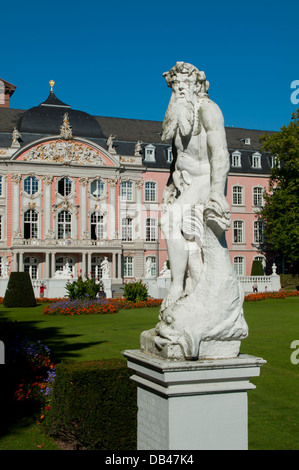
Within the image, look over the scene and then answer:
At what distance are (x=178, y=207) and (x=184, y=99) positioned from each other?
809mm

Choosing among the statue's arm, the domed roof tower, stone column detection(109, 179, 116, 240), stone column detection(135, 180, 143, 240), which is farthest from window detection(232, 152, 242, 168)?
the statue's arm

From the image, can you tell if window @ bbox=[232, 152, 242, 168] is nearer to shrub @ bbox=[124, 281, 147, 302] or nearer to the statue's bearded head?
shrub @ bbox=[124, 281, 147, 302]

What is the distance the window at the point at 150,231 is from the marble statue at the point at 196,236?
134ft

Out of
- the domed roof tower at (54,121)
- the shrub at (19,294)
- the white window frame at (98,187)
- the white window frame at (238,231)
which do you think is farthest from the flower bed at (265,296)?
the domed roof tower at (54,121)

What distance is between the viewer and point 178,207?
4.25m

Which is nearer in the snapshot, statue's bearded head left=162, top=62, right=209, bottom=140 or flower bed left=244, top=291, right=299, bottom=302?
statue's bearded head left=162, top=62, right=209, bottom=140

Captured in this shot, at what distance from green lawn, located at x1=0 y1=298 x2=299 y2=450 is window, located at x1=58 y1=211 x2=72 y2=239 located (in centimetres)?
1698

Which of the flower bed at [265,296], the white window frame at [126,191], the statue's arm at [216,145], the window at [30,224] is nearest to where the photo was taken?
the statue's arm at [216,145]

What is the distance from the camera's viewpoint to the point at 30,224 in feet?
138

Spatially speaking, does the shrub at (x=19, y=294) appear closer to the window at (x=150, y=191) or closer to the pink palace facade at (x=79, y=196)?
the pink palace facade at (x=79, y=196)

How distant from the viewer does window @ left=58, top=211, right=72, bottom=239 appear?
140 feet

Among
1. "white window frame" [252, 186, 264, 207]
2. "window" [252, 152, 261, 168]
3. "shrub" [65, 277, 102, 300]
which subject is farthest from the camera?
"window" [252, 152, 261, 168]

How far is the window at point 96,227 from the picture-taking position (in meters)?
43.6
